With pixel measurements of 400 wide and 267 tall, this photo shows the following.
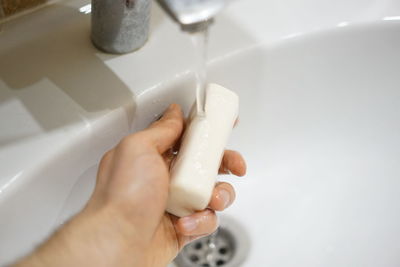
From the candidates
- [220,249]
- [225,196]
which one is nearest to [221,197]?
[225,196]

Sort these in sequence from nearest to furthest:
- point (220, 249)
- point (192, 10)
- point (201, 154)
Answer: point (192, 10) < point (201, 154) < point (220, 249)

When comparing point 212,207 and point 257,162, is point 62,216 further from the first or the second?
point 257,162

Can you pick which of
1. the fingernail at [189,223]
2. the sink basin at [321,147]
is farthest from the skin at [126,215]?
the sink basin at [321,147]

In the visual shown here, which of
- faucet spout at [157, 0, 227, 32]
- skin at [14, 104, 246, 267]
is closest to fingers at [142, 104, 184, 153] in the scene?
skin at [14, 104, 246, 267]

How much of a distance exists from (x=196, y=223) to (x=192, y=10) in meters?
0.20

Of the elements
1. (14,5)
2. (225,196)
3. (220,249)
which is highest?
(14,5)

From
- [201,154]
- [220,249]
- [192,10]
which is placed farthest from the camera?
[220,249]

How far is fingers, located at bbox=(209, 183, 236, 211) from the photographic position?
444 mm

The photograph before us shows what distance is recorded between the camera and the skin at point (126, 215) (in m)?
0.36

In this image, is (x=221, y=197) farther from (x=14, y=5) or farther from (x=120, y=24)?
(x=14, y=5)

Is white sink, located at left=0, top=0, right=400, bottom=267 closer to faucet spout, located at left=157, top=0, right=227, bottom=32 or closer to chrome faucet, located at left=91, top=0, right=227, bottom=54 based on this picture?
chrome faucet, located at left=91, top=0, right=227, bottom=54

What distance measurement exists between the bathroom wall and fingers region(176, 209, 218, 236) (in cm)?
27

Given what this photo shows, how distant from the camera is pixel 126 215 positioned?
39 centimetres

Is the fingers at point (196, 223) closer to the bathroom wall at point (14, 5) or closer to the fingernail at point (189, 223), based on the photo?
the fingernail at point (189, 223)
